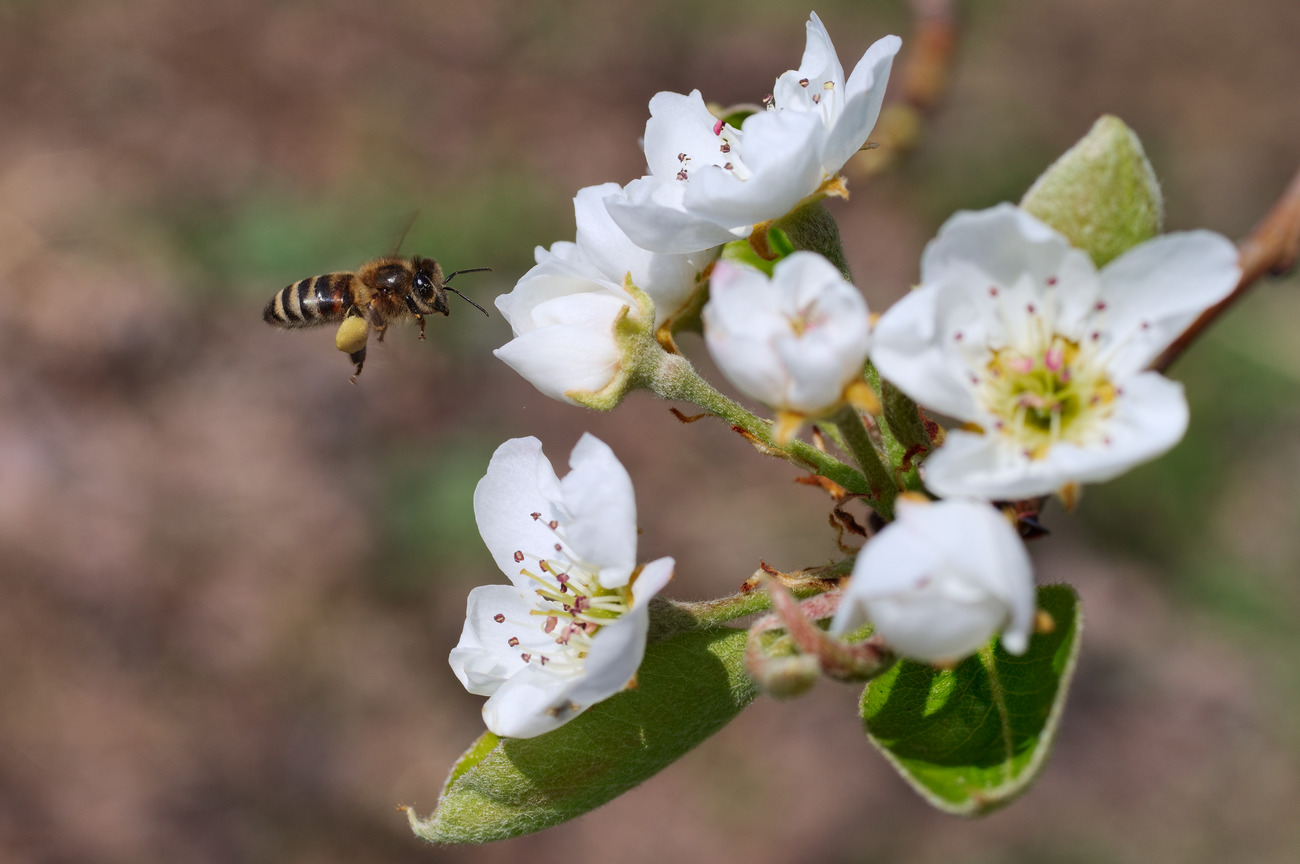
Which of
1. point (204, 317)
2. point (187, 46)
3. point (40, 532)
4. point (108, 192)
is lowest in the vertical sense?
point (40, 532)

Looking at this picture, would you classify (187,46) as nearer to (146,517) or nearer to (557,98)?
(557,98)

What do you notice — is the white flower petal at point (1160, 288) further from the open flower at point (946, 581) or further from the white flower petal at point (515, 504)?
the white flower petal at point (515, 504)

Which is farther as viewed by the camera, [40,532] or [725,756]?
[40,532]

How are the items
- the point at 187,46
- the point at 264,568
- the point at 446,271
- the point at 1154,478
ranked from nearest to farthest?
the point at 1154,478
the point at 264,568
the point at 446,271
the point at 187,46

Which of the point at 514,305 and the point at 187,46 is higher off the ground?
the point at 187,46

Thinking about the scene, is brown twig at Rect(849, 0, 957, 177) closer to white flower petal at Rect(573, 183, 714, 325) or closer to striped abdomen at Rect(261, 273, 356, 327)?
white flower petal at Rect(573, 183, 714, 325)

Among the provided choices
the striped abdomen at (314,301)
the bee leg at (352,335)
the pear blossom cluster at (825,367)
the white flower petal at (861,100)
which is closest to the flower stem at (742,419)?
the pear blossom cluster at (825,367)

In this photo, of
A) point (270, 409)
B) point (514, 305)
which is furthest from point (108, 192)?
point (514, 305)
